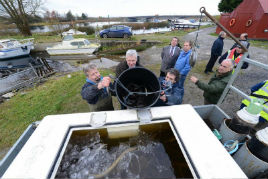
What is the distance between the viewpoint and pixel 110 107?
2.41 metres

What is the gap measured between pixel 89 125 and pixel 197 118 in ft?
3.56

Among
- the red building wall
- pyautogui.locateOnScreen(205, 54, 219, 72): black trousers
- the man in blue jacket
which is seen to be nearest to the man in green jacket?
the man in blue jacket

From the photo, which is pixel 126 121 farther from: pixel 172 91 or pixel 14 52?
pixel 14 52

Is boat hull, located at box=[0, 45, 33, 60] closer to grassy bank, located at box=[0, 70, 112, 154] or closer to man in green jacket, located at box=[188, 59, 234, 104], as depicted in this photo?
grassy bank, located at box=[0, 70, 112, 154]

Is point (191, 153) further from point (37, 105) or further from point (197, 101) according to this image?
point (37, 105)

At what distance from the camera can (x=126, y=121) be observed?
1233 millimetres

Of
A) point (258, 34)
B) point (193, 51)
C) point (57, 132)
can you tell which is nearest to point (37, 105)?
point (57, 132)

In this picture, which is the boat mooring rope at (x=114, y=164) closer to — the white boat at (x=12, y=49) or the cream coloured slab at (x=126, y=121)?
the cream coloured slab at (x=126, y=121)

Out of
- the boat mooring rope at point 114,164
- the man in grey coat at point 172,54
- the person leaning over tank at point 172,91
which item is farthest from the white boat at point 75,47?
the boat mooring rope at point 114,164

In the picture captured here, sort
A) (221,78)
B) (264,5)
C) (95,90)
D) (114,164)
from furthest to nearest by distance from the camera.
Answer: (264,5) < (221,78) < (95,90) < (114,164)

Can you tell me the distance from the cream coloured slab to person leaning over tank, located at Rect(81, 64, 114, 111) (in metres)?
0.43

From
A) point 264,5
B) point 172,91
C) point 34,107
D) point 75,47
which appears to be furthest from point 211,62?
point 264,5

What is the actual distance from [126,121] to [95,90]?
2.34 ft

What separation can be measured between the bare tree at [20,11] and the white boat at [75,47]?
12.9 metres
